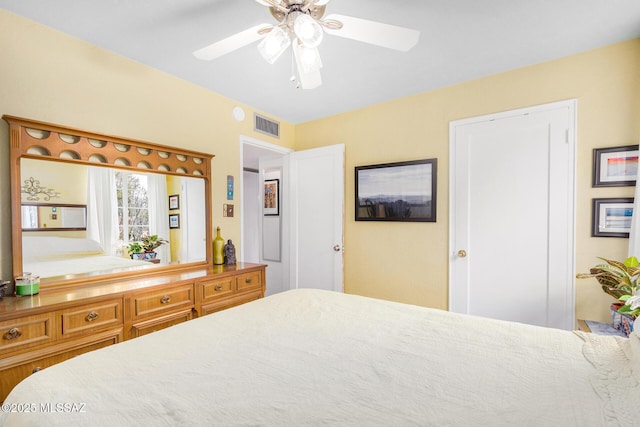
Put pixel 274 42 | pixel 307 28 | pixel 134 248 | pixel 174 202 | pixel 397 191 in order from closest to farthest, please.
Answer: pixel 307 28
pixel 274 42
pixel 134 248
pixel 174 202
pixel 397 191

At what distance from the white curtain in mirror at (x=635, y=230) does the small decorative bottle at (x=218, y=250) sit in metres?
3.11

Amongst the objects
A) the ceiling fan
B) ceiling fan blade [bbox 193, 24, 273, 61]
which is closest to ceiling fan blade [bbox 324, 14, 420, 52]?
the ceiling fan

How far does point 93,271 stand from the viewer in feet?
6.80

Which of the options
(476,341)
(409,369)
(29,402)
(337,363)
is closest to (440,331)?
(476,341)

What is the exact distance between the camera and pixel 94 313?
1.71 m

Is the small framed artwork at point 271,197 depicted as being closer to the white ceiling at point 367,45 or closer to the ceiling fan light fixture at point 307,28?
the white ceiling at point 367,45

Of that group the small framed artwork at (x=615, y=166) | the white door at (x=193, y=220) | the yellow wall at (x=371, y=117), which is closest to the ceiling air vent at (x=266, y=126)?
the yellow wall at (x=371, y=117)

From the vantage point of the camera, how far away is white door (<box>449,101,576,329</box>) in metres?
2.27

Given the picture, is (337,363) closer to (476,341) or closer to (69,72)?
(476,341)

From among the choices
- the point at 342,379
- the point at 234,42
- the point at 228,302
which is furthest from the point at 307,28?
the point at 228,302

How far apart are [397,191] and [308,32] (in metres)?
1.97

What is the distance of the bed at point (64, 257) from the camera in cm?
180

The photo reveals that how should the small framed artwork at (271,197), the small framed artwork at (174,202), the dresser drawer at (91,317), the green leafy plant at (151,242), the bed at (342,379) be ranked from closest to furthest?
the bed at (342,379)
the dresser drawer at (91,317)
the green leafy plant at (151,242)
the small framed artwork at (174,202)
the small framed artwork at (271,197)

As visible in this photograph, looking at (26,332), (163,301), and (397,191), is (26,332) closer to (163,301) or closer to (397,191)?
(163,301)
